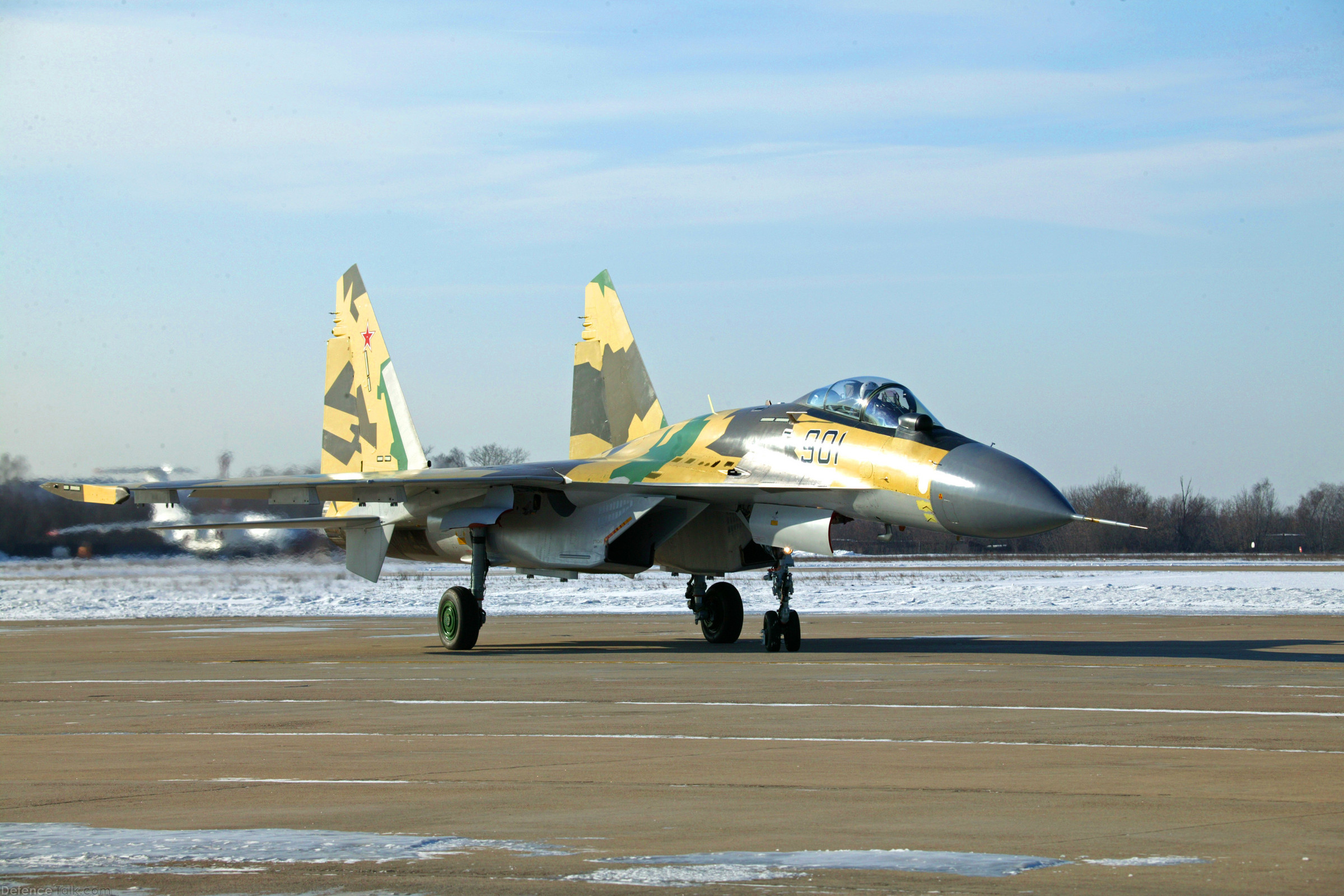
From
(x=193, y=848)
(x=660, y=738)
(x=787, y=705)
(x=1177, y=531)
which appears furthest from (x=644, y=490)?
(x=1177, y=531)

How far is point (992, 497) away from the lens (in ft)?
45.8

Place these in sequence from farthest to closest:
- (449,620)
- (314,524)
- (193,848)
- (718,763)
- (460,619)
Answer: (314,524) → (449,620) → (460,619) → (718,763) → (193,848)

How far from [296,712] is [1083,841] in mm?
6751

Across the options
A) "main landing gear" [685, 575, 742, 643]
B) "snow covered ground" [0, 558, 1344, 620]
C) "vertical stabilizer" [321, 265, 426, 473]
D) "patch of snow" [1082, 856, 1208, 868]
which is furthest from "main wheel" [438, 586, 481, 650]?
"patch of snow" [1082, 856, 1208, 868]

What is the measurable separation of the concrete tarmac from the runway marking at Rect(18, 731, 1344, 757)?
0.12 feet

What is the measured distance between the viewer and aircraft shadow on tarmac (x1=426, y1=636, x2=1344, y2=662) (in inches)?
608

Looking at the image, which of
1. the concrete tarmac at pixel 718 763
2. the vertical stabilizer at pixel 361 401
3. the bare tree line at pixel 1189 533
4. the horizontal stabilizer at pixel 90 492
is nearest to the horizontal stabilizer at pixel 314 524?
the vertical stabilizer at pixel 361 401

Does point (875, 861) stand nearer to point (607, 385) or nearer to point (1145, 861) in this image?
point (1145, 861)

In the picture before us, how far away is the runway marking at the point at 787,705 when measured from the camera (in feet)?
31.5

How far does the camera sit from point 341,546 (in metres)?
21.5

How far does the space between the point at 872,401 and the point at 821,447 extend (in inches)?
29.7

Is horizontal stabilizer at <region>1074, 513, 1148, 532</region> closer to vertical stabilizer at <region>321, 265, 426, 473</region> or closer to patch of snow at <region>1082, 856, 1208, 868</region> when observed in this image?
patch of snow at <region>1082, 856, 1208, 868</region>

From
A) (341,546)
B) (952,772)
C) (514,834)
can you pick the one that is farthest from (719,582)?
(514,834)

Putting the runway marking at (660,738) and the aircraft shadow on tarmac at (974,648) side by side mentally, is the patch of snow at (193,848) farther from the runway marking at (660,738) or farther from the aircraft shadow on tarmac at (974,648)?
the aircraft shadow on tarmac at (974,648)
